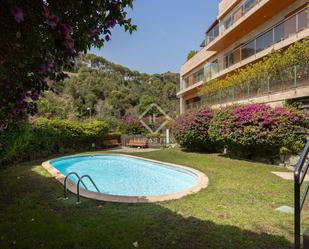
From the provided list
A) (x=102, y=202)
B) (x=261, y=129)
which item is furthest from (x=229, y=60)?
(x=102, y=202)

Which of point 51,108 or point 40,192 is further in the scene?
point 51,108

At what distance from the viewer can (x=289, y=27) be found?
46.4ft

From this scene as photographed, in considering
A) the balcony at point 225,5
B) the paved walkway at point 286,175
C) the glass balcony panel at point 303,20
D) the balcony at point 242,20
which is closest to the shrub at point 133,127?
the balcony at point 242,20

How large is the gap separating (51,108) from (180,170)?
23240 mm

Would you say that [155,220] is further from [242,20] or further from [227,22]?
[227,22]

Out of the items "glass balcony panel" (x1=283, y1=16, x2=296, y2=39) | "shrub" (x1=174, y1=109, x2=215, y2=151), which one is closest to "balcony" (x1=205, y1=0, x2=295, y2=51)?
"glass balcony panel" (x1=283, y1=16, x2=296, y2=39)

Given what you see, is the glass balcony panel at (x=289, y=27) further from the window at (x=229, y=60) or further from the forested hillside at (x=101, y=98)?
the forested hillside at (x=101, y=98)

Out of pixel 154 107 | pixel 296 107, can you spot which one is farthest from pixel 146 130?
pixel 296 107

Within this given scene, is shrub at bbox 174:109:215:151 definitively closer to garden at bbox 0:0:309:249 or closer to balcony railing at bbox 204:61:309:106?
garden at bbox 0:0:309:249

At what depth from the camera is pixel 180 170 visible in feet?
37.6

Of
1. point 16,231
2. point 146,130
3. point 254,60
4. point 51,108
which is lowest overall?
point 16,231

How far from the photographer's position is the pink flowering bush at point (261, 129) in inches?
422

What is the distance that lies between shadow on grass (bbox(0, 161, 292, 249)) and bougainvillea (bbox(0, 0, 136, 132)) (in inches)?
87.9

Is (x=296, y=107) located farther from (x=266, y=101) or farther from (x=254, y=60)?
(x=254, y=60)
